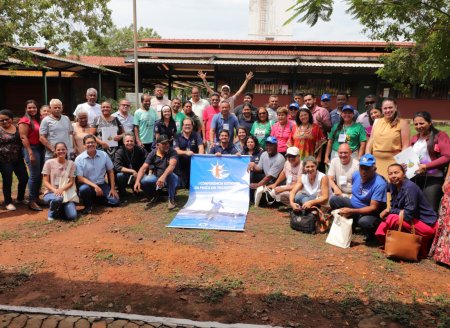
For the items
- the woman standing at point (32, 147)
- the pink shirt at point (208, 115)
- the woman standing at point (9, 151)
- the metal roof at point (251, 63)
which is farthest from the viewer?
the metal roof at point (251, 63)

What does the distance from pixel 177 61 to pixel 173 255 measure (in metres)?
14.8

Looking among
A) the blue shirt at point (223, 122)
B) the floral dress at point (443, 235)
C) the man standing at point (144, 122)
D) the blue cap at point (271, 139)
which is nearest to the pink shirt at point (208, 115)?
the blue shirt at point (223, 122)

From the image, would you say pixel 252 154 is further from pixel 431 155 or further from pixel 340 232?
pixel 431 155

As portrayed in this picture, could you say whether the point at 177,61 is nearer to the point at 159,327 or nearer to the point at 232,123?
the point at 232,123

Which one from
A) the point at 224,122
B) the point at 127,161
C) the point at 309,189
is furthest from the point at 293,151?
the point at 127,161

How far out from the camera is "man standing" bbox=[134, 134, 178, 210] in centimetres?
641

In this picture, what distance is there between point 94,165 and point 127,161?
0.75 meters

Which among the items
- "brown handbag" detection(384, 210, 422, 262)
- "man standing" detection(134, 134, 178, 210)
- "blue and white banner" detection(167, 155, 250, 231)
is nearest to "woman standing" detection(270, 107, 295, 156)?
"blue and white banner" detection(167, 155, 250, 231)

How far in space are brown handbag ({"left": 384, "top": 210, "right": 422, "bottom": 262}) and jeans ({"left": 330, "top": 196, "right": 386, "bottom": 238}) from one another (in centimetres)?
42

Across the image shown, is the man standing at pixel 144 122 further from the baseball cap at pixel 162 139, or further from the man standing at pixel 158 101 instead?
the baseball cap at pixel 162 139

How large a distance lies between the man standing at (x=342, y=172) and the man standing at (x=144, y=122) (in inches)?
140

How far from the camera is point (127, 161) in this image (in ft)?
22.6

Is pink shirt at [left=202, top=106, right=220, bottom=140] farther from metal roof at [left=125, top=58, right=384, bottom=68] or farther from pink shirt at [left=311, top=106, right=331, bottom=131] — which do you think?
metal roof at [left=125, top=58, right=384, bottom=68]

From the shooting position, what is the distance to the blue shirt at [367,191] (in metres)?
4.79
